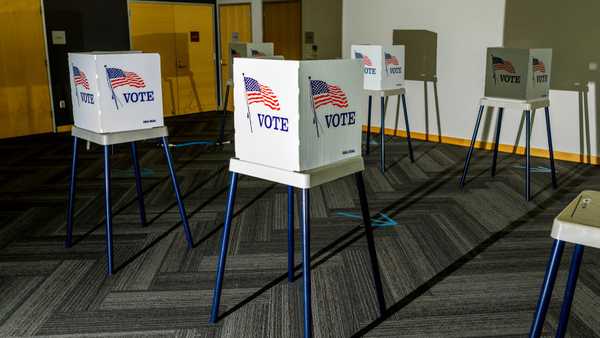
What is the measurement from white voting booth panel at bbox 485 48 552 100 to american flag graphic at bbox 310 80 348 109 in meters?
2.40

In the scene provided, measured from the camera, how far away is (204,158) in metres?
5.09

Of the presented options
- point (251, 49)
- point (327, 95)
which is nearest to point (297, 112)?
point (327, 95)

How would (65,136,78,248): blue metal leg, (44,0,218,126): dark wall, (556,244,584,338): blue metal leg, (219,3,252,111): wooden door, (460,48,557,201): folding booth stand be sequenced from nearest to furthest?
(556,244,584,338): blue metal leg, (65,136,78,248): blue metal leg, (460,48,557,201): folding booth stand, (44,0,218,126): dark wall, (219,3,252,111): wooden door

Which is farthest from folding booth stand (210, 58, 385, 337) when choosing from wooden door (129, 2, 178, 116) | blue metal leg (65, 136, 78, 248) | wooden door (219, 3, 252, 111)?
wooden door (219, 3, 252, 111)

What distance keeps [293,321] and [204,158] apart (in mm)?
3186

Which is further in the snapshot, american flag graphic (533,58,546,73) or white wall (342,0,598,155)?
white wall (342,0,598,155)

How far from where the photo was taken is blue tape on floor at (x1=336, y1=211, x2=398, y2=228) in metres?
3.26

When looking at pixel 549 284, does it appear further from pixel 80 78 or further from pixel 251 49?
pixel 251 49

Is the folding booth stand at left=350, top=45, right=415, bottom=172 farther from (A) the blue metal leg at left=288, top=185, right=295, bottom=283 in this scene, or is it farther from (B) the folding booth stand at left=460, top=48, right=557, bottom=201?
(A) the blue metal leg at left=288, top=185, right=295, bottom=283

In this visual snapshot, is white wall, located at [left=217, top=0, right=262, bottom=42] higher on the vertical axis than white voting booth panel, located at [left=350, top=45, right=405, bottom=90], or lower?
higher

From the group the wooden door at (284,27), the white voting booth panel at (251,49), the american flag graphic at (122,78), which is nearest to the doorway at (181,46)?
the wooden door at (284,27)

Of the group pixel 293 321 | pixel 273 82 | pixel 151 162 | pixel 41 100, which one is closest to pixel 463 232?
pixel 293 321

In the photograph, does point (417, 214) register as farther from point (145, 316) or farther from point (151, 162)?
point (151, 162)

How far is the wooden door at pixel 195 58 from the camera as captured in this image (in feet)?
25.1
